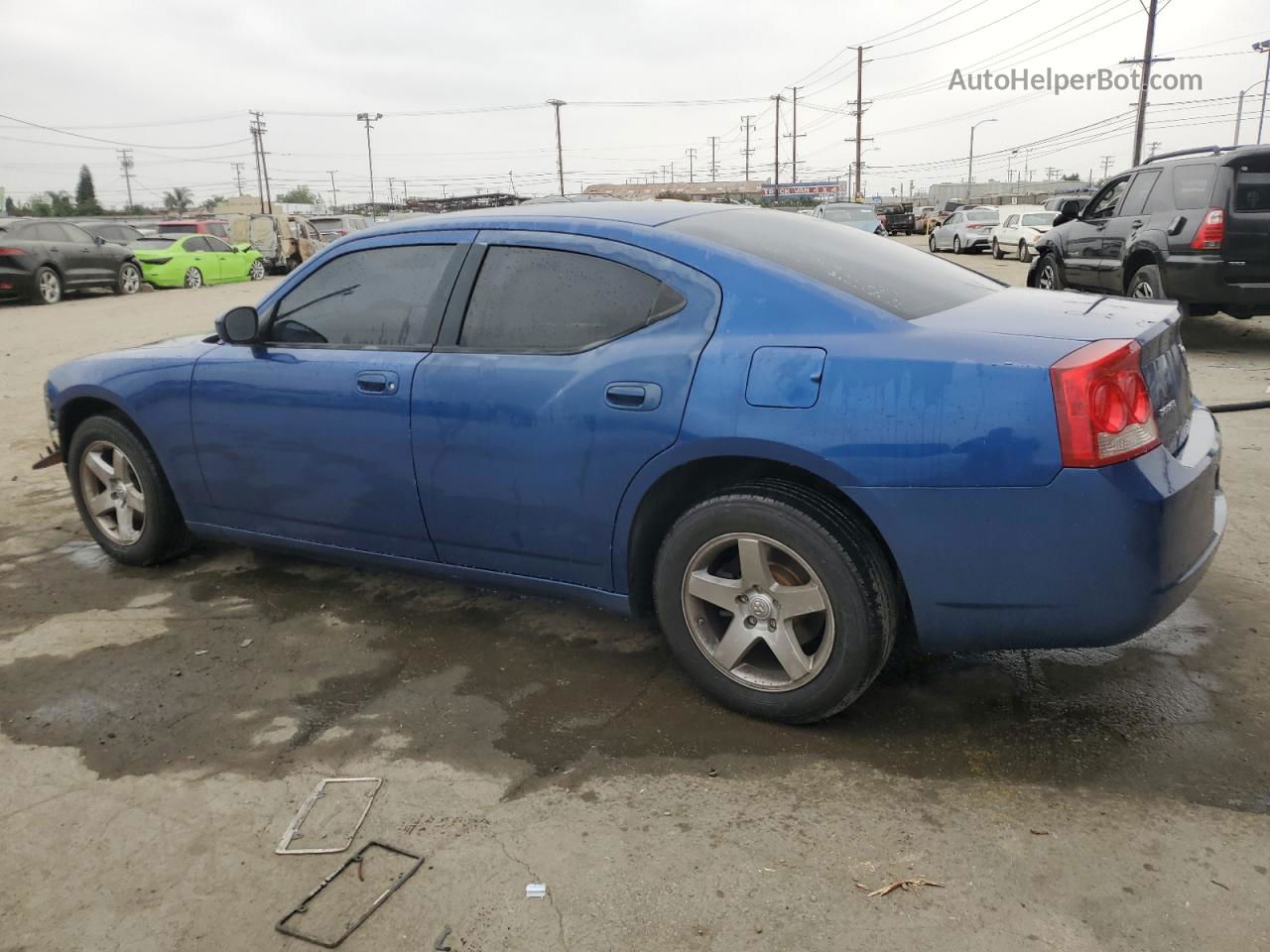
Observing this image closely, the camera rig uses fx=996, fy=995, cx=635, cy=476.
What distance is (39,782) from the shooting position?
2906 millimetres

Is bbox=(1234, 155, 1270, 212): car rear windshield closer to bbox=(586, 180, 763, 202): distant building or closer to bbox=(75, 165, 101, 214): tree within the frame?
bbox=(586, 180, 763, 202): distant building

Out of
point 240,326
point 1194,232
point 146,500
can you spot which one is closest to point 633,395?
point 240,326

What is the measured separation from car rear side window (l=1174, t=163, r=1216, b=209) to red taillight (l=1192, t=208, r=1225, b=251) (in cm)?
15

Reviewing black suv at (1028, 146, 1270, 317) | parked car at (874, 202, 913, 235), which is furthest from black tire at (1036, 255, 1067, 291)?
parked car at (874, 202, 913, 235)

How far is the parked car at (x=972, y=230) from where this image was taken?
2842cm

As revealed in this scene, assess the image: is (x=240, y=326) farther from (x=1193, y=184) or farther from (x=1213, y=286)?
(x=1193, y=184)

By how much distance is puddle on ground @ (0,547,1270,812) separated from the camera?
2834mm

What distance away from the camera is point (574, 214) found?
3.49m

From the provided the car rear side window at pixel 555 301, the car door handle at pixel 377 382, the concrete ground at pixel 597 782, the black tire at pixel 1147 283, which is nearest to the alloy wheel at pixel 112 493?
the concrete ground at pixel 597 782

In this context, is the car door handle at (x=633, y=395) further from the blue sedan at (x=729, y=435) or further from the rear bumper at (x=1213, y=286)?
the rear bumper at (x=1213, y=286)

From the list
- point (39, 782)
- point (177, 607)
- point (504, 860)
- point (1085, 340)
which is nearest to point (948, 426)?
point (1085, 340)

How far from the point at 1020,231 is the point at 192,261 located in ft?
65.1

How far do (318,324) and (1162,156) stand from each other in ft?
29.2

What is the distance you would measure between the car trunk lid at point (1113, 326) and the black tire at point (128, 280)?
2076 centimetres
